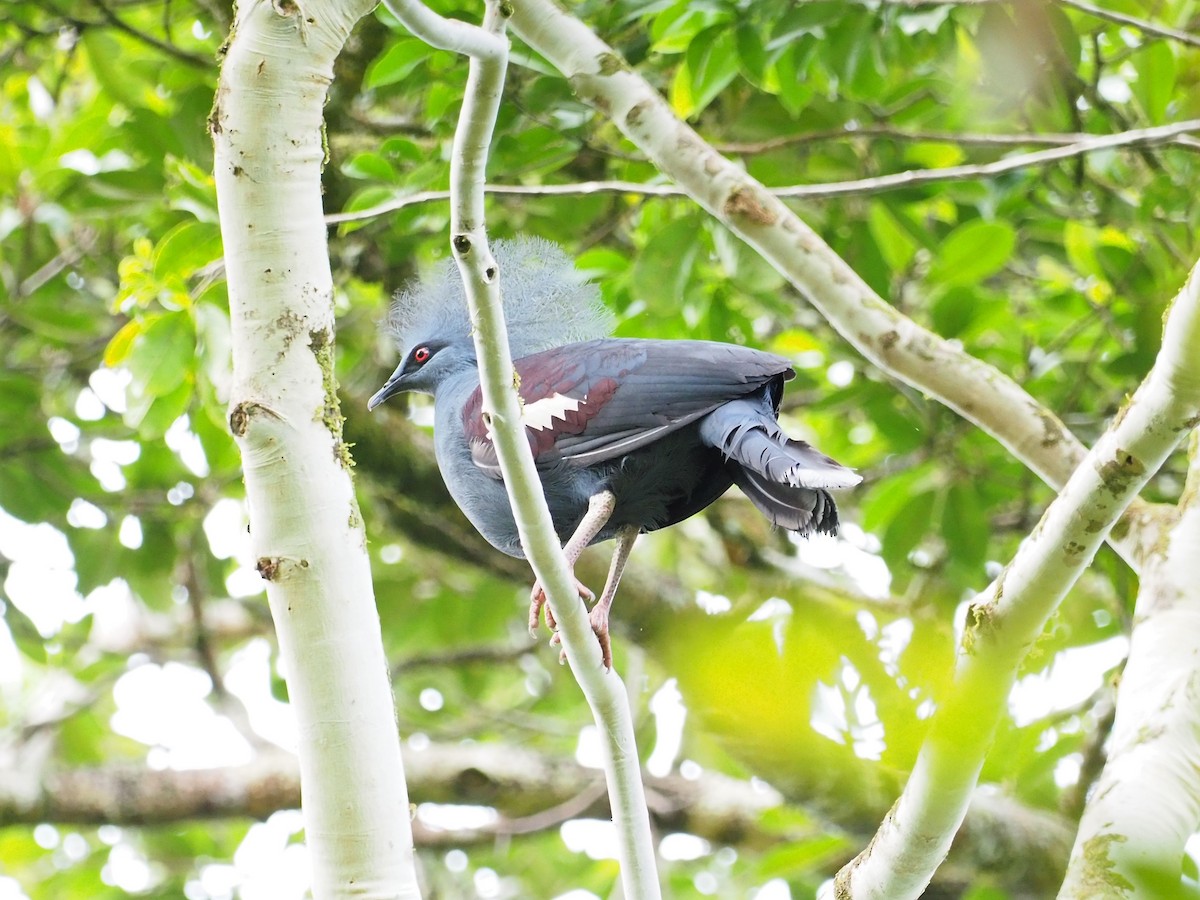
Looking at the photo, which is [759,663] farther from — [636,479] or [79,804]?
[79,804]

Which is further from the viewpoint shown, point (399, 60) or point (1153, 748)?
point (399, 60)

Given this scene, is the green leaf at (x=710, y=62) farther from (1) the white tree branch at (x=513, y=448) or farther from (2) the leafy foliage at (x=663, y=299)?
(1) the white tree branch at (x=513, y=448)

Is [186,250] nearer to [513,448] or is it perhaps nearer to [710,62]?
[710,62]

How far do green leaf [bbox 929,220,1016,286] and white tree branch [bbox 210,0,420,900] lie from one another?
278 centimetres

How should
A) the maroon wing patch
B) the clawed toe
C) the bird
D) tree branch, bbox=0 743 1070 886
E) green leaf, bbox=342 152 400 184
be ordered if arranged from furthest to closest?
tree branch, bbox=0 743 1070 886 < green leaf, bbox=342 152 400 184 < the maroon wing patch < the clawed toe < the bird

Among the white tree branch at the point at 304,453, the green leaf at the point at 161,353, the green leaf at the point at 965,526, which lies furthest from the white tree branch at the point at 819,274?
the green leaf at the point at 965,526

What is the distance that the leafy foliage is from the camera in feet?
13.8

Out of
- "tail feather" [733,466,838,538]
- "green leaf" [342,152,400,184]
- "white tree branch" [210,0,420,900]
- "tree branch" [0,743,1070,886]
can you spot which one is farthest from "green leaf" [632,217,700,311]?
"tree branch" [0,743,1070,886]

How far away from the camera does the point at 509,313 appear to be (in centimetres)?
386

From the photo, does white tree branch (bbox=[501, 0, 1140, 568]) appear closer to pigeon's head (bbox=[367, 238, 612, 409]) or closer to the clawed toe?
pigeon's head (bbox=[367, 238, 612, 409])

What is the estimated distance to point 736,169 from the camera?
3465mm

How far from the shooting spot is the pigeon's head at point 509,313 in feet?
12.3

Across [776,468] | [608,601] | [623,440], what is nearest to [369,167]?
[623,440]

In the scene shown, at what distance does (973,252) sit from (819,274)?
135cm
